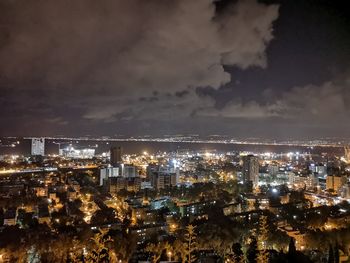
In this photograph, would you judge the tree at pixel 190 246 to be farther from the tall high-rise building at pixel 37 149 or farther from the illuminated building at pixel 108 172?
the tall high-rise building at pixel 37 149

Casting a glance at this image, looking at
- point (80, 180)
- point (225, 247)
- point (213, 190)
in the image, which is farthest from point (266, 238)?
point (80, 180)

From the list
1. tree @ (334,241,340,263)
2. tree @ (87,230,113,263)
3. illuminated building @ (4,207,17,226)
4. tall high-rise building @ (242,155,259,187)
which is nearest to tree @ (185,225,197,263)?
tree @ (87,230,113,263)

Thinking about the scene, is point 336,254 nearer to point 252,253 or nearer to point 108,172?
point 252,253

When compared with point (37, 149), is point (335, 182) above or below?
below

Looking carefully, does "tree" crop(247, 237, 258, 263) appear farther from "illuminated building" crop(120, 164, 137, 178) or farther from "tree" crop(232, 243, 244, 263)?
"illuminated building" crop(120, 164, 137, 178)

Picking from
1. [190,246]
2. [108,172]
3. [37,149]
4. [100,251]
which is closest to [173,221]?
[190,246]

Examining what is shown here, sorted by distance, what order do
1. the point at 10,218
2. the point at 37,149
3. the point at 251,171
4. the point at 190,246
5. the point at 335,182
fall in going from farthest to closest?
the point at 37,149 → the point at 251,171 → the point at 335,182 → the point at 10,218 → the point at 190,246

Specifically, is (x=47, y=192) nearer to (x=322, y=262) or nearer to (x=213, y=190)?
(x=213, y=190)

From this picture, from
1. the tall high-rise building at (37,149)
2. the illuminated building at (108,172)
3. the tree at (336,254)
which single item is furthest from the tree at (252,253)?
the tall high-rise building at (37,149)
